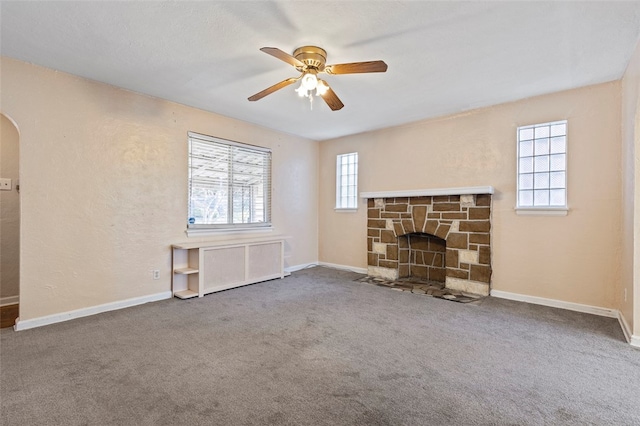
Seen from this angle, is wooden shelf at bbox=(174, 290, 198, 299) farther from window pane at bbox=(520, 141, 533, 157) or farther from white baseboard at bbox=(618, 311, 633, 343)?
window pane at bbox=(520, 141, 533, 157)

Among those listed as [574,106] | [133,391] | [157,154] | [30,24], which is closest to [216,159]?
[157,154]

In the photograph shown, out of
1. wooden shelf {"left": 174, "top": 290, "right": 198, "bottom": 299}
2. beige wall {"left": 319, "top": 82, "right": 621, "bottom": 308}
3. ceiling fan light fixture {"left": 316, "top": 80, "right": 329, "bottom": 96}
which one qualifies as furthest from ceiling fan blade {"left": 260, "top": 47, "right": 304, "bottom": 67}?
wooden shelf {"left": 174, "top": 290, "right": 198, "bottom": 299}

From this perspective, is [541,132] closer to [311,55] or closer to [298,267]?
[311,55]

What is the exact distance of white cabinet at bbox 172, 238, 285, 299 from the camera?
411 centimetres

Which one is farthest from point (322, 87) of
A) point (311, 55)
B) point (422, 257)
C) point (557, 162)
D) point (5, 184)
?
point (5, 184)

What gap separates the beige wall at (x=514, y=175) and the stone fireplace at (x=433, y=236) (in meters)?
0.21

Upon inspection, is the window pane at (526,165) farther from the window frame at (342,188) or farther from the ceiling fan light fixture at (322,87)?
the ceiling fan light fixture at (322,87)

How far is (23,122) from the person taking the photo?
3004mm

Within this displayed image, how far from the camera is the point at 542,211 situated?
3.82m

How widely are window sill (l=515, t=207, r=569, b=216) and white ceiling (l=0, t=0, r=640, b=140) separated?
1443 mm

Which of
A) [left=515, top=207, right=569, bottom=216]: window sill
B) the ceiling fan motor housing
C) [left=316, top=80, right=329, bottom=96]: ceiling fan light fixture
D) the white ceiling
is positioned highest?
the white ceiling

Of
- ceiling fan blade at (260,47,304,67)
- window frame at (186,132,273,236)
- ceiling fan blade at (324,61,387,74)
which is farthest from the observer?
window frame at (186,132,273,236)

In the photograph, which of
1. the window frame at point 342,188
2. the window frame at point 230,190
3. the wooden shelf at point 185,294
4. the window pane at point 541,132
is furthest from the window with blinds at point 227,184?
the window pane at point 541,132

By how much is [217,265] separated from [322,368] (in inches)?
101
